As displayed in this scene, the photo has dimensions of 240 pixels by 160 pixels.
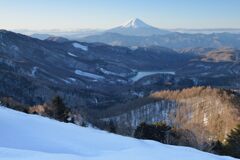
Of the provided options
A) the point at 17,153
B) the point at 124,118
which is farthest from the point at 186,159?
the point at 124,118

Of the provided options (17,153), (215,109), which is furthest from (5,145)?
(215,109)

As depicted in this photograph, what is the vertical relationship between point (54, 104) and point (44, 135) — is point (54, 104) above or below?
below

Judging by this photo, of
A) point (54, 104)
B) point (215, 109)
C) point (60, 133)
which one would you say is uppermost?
point (60, 133)

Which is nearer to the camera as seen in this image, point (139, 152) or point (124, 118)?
point (139, 152)

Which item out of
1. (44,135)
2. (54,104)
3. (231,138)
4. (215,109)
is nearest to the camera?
(44,135)

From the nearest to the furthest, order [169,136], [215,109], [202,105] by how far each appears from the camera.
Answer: [169,136], [215,109], [202,105]

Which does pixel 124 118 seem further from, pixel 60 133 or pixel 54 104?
pixel 60 133
